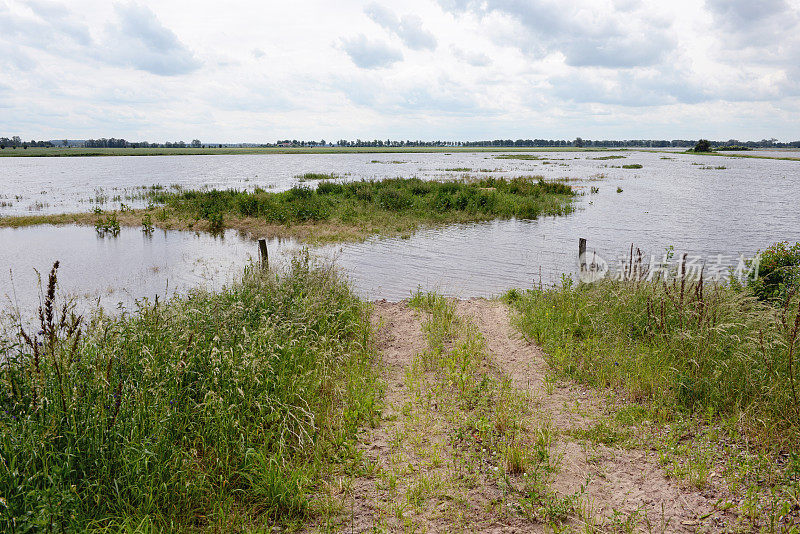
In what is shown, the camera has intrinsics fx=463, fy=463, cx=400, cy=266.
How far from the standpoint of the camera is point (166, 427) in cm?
507

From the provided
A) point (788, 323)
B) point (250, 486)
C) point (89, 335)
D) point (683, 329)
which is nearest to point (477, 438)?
point (250, 486)

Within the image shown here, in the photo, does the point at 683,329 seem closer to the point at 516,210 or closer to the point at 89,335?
the point at 89,335

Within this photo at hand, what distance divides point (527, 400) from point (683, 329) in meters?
3.26

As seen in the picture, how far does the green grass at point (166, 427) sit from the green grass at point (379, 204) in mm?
20803

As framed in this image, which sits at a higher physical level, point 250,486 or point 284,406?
point 284,406

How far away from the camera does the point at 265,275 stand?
34.2 ft

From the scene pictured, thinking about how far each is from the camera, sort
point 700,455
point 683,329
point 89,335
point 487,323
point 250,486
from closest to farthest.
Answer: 1. point 250,486
2. point 700,455
3. point 89,335
4. point 683,329
5. point 487,323

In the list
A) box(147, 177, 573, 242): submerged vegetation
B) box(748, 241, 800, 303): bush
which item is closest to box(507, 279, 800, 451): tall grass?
box(748, 241, 800, 303): bush

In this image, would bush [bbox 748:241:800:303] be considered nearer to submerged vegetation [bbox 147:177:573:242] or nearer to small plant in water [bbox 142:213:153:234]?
submerged vegetation [bbox 147:177:573:242]

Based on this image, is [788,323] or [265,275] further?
[265,275]

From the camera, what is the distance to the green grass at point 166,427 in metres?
4.21

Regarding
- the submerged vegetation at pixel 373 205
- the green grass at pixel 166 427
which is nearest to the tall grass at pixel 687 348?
the green grass at pixel 166 427

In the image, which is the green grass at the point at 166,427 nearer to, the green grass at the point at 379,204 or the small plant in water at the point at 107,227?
the green grass at the point at 379,204

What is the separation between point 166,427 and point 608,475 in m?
5.12
